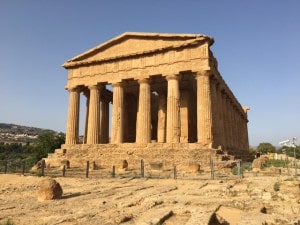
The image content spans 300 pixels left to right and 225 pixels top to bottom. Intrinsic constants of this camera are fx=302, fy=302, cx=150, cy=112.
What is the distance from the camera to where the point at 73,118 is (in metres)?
33.3

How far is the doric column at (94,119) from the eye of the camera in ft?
104

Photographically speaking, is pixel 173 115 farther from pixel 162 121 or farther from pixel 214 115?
pixel 162 121

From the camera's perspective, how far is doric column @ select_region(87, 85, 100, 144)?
31.6 m

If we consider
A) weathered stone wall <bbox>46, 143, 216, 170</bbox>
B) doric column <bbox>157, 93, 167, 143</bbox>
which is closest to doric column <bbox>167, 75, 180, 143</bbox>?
weathered stone wall <bbox>46, 143, 216, 170</bbox>

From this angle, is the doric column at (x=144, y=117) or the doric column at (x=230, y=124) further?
the doric column at (x=230, y=124)

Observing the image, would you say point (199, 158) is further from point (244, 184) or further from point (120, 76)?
point (120, 76)

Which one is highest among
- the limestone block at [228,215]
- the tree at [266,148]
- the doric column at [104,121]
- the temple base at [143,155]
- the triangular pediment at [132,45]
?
the triangular pediment at [132,45]

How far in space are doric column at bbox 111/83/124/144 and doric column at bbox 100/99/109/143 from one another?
713 centimetres

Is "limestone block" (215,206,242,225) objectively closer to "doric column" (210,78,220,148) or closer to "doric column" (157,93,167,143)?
"doric column" (210,78,220,148)

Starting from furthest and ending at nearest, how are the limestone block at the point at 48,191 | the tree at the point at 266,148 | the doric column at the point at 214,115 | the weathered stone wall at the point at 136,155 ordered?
the tree at the point at 266,148
the doric column at the point at 214,115
the weathered stone wall at the point at 136,155
the limestone block at the point at 48,191

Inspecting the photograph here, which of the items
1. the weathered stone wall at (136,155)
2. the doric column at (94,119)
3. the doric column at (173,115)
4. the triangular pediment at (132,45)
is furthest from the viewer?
the doric column at (94,119)

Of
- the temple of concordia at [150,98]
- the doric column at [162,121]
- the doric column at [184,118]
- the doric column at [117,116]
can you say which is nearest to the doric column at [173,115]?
the temple of concordia at [150,98]

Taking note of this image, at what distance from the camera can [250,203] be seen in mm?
8570

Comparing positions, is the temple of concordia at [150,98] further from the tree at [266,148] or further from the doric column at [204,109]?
the tree at [266,148]
